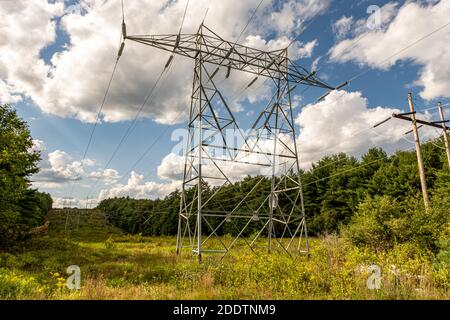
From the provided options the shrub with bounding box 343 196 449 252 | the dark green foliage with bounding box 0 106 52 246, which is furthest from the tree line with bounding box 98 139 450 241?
the dark green foliage with bounding box 0 106 52 246

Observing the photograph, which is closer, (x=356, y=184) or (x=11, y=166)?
(x=11, y=166)

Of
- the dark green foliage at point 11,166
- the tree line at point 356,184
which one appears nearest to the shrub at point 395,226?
the tree line at point 356,184

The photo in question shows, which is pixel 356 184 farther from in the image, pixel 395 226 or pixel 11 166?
pixel 11 166

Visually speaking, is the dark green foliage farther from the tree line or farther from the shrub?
the shrub

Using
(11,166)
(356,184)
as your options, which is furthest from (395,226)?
(356,184)

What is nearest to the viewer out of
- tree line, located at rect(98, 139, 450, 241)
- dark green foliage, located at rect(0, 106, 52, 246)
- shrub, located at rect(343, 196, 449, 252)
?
shrub, located at rect(343, 196, 449, 252)

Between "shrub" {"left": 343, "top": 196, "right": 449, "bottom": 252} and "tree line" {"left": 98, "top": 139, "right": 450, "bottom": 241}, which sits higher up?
"tree line" {"left": 98, "top": 139, "right": 450, "bottom": 241}

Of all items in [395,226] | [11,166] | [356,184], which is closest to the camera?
[395,226]

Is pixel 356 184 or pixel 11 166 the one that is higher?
pixel 356 184

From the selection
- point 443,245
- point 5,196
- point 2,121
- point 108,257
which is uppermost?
point 2,121

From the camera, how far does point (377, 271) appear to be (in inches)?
301
